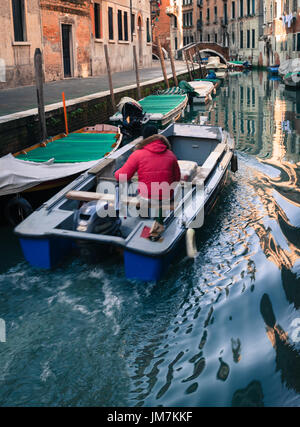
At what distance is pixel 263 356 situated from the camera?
10.6 ft

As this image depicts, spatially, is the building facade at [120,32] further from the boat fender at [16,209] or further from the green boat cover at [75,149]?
the boat fender at [16,209]

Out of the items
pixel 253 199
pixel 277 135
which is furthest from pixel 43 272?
pixel 277 135

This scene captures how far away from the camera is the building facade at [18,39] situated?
11953mm

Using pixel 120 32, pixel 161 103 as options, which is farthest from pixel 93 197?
pixel 120 32


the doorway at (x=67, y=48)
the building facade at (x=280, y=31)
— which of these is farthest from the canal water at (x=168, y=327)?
the building facade at (x=280, y=31)

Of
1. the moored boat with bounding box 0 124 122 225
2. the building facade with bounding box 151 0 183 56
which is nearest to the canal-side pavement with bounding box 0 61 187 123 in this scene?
the moored boat with bounding box 0 124 122 225

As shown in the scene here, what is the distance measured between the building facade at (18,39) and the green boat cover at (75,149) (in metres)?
5.10

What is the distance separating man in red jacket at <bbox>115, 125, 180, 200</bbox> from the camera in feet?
14.1

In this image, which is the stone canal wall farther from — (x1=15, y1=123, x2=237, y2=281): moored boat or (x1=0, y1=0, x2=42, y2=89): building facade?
(x1=0, y1=0, x2=42, y2=89): building facade

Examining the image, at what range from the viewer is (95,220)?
428cm

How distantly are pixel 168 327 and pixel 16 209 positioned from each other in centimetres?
292

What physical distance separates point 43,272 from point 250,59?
41.4m

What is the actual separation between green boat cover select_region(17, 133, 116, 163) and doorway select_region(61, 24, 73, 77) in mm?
9157

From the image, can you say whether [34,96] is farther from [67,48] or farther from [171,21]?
[171,21]
